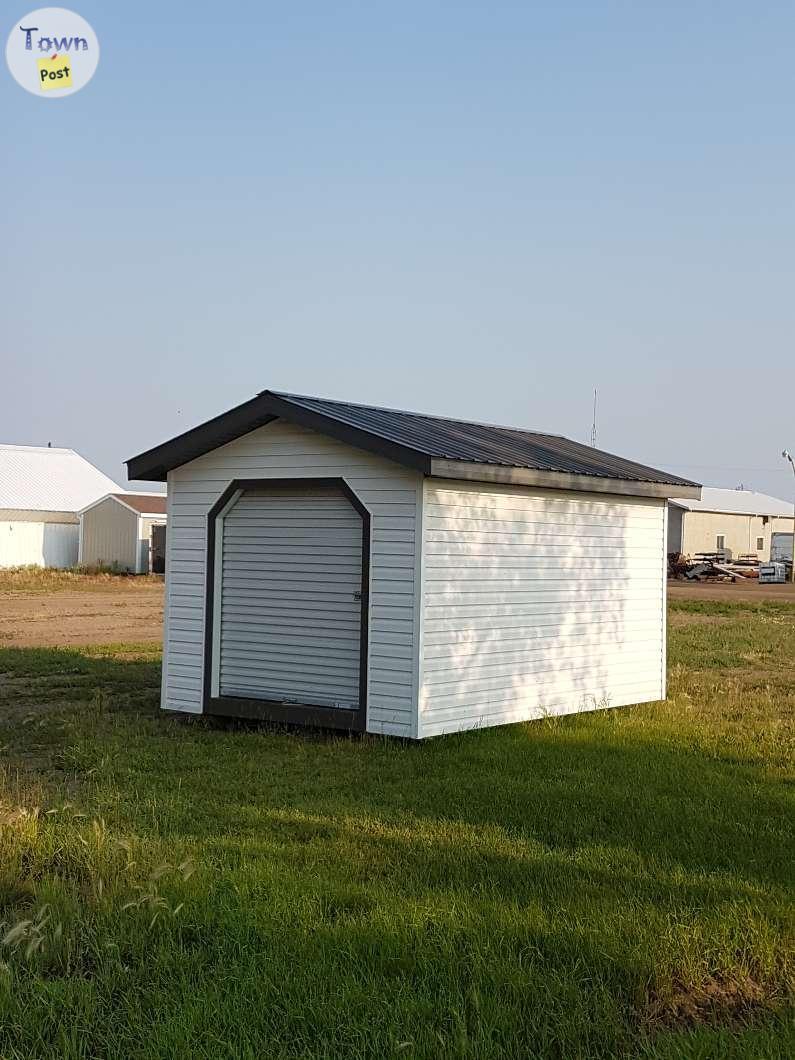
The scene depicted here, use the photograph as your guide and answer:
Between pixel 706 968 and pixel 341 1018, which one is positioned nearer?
pixel 341 1018

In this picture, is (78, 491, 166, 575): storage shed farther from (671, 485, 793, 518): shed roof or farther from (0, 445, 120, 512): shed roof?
(671, 485, 793, 518): shed roof

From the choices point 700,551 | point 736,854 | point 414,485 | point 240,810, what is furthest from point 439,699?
point 700,551

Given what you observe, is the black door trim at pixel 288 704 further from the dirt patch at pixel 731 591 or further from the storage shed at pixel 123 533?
the storage shed at pixel 123 533

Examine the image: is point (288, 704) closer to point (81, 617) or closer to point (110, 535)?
point (81, 617)

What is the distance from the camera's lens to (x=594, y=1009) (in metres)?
5.00

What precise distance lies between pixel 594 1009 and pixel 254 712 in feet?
26.0

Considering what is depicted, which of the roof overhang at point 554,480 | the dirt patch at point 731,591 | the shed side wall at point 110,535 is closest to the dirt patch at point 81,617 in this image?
the shed side wall at point 110,535

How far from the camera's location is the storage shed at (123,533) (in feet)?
150

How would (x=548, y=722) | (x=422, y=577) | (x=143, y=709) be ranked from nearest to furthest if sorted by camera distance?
(x=422, y=577), (x=548, y=722), (x=143, y=709)

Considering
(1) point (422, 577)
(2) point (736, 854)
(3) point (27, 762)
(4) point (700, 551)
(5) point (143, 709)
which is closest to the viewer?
(2) point (736, 854)

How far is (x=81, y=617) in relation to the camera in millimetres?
27922

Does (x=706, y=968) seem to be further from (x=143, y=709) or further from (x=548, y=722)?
(x=143, y=709)

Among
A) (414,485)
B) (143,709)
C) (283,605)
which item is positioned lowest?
(143,709)

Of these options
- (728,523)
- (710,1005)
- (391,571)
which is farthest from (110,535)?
(710,1005)
